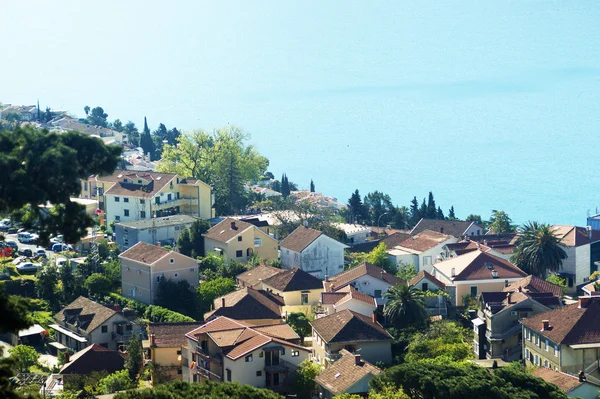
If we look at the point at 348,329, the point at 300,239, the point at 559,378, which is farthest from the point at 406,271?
the point at 559,378

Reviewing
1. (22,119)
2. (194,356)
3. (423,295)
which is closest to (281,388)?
(194,356)

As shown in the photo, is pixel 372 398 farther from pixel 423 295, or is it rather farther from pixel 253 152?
pixel 253 152

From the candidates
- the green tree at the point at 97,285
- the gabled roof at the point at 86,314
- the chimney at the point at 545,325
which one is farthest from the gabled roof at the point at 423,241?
the gabled roof at the point at 86,314

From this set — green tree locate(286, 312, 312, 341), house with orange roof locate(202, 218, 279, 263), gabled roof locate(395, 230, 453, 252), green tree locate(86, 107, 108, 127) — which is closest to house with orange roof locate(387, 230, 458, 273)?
gabled roof locate(395, 230, 453, 252)

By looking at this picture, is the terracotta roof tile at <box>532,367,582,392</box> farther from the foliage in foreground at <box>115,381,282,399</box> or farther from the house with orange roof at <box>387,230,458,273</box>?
the house with orange roof at <box>387,230,458,273</box>

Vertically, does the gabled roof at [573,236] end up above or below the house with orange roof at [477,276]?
above

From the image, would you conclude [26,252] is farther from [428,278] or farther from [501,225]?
[501,225]

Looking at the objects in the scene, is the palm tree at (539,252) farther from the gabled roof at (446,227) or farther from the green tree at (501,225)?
the green tree at (501,225)
